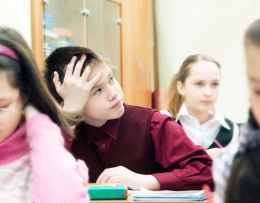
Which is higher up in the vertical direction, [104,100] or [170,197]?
[104,100]

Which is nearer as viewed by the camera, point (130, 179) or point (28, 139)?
point (28, 139)

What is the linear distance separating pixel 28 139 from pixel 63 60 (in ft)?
1.50

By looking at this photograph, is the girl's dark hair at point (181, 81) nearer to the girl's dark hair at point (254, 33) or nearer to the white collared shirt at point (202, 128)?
the white collared shirt at point (202, 128)

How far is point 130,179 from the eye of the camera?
36.6 inches

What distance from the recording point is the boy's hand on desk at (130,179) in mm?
923

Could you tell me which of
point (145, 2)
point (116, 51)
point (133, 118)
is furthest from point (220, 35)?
point (133, 118)

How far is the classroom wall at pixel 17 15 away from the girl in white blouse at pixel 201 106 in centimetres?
78

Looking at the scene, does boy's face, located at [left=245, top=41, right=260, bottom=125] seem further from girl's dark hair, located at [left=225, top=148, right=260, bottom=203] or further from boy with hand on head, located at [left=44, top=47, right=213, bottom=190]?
boy with hand on head, located at [left=44, top=47, right=213, bottom=190]

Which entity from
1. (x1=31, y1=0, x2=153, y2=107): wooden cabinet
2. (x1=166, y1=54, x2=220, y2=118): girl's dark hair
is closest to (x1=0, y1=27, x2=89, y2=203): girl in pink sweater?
(x1=166, y1=54, x2=220, y2=118): girl's dark hair

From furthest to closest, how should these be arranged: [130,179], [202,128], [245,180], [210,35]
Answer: [210,35], [202,128], [130,179], [245,180]

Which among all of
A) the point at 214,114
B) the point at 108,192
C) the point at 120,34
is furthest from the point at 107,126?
the point at 120,34

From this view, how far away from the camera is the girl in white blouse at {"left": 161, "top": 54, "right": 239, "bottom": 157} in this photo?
1618 mm

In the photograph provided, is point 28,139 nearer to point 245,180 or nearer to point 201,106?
point 245,180

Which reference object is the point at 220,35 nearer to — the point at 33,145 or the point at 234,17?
the point at 234,17
